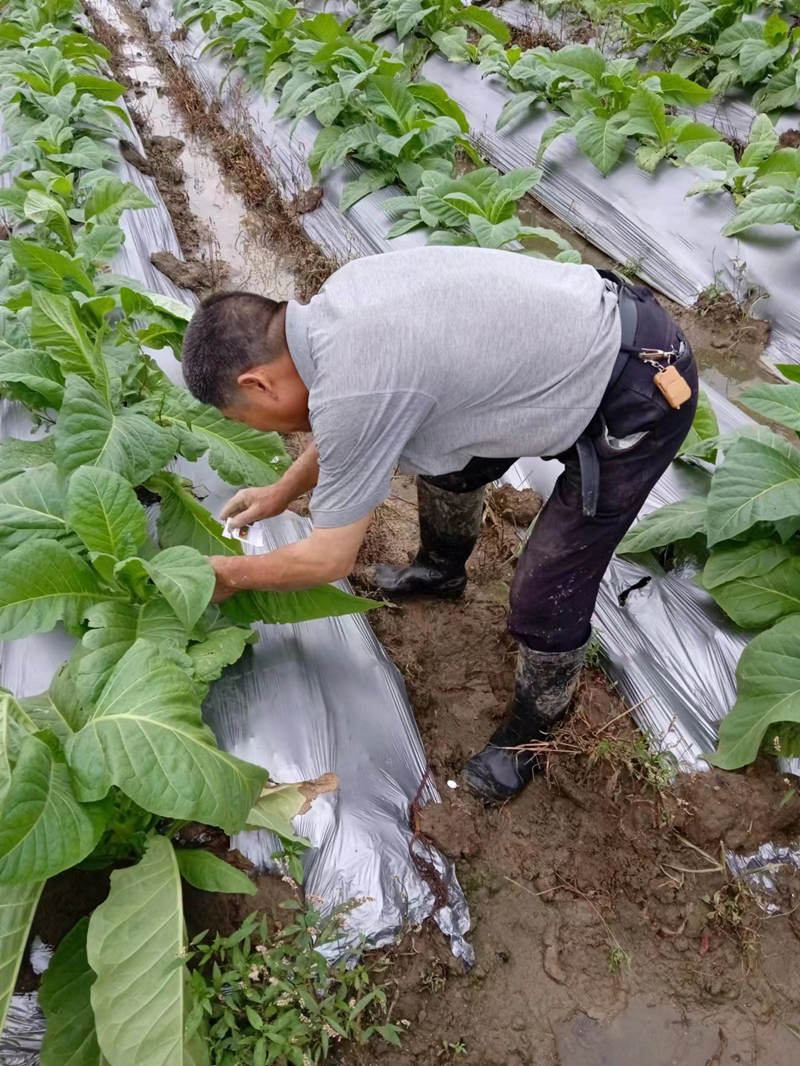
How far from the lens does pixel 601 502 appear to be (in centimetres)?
179

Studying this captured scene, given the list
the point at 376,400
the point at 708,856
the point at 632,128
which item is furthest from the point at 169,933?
the point at 632,128

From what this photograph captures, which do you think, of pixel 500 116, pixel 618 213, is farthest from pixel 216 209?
pixel 618 213

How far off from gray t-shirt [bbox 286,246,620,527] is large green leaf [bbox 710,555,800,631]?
2.89 ft

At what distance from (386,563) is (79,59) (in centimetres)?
480

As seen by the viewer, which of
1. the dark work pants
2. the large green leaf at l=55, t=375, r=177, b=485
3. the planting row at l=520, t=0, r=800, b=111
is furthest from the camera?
the planting row at l=520, t=0, r=800, b=111

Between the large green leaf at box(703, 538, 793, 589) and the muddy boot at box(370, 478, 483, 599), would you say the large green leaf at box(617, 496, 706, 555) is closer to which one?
the large green leaf at box(703, 538, 793, 589)

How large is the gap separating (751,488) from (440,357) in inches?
45.0

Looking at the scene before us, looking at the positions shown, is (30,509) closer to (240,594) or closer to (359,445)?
(240,594)

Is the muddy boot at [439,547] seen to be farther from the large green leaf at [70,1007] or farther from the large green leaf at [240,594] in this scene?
the large green leaf at [70,1007]

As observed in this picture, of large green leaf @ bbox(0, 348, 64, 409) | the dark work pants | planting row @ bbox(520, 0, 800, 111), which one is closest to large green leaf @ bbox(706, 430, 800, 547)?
the dark work pants

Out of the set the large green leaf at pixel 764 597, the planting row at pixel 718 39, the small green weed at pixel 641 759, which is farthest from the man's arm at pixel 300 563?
the planting row at pixel 718 39

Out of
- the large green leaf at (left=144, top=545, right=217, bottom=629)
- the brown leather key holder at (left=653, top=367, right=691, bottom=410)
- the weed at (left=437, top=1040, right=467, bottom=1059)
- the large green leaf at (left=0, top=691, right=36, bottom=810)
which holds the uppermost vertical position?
the brown leather key holder at (left=653, top=367, right=691, bottom=410)

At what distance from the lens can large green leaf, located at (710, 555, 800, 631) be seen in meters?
2.21

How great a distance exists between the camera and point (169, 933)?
5.15ft
